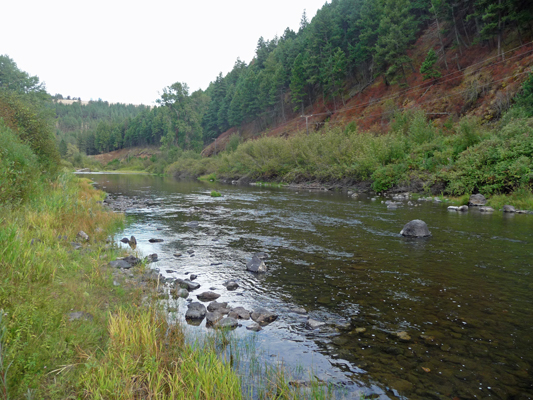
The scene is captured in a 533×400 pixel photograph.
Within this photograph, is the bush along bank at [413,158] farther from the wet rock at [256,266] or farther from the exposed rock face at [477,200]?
the wet rock at [256,266]

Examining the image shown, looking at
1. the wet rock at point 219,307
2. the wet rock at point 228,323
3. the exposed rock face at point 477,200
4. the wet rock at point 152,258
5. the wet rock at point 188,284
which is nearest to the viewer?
the wet rock at point 228,323

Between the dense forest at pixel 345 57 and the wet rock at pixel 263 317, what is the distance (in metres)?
56.0

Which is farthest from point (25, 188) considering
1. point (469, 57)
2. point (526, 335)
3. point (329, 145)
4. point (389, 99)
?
point (469, 57)

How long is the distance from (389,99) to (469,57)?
14003 millimetres

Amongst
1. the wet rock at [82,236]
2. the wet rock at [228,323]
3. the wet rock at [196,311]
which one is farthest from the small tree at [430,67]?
the wet rock at [228,323]

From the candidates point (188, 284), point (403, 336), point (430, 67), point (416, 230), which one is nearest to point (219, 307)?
point (188, 284)

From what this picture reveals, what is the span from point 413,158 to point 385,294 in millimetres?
29436

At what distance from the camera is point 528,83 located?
31016 mm

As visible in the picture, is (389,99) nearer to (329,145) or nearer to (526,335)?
(329,145)

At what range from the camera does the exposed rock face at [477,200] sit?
2325 cm

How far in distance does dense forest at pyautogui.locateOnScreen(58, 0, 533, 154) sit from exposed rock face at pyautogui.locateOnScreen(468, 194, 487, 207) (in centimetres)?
3612

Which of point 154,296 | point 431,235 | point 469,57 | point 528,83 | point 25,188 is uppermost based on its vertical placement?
point 469,57

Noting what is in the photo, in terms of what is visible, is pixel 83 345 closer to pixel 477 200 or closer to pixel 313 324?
pixel 313 324

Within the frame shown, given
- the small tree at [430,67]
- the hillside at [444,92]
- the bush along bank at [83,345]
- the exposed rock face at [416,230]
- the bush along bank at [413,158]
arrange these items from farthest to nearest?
the small tree at [430,67] < the hillside at [444,92] < the bush along bank at [413,158] < the exposed rock face at [416,230] < the bush along bank at [83,345]
